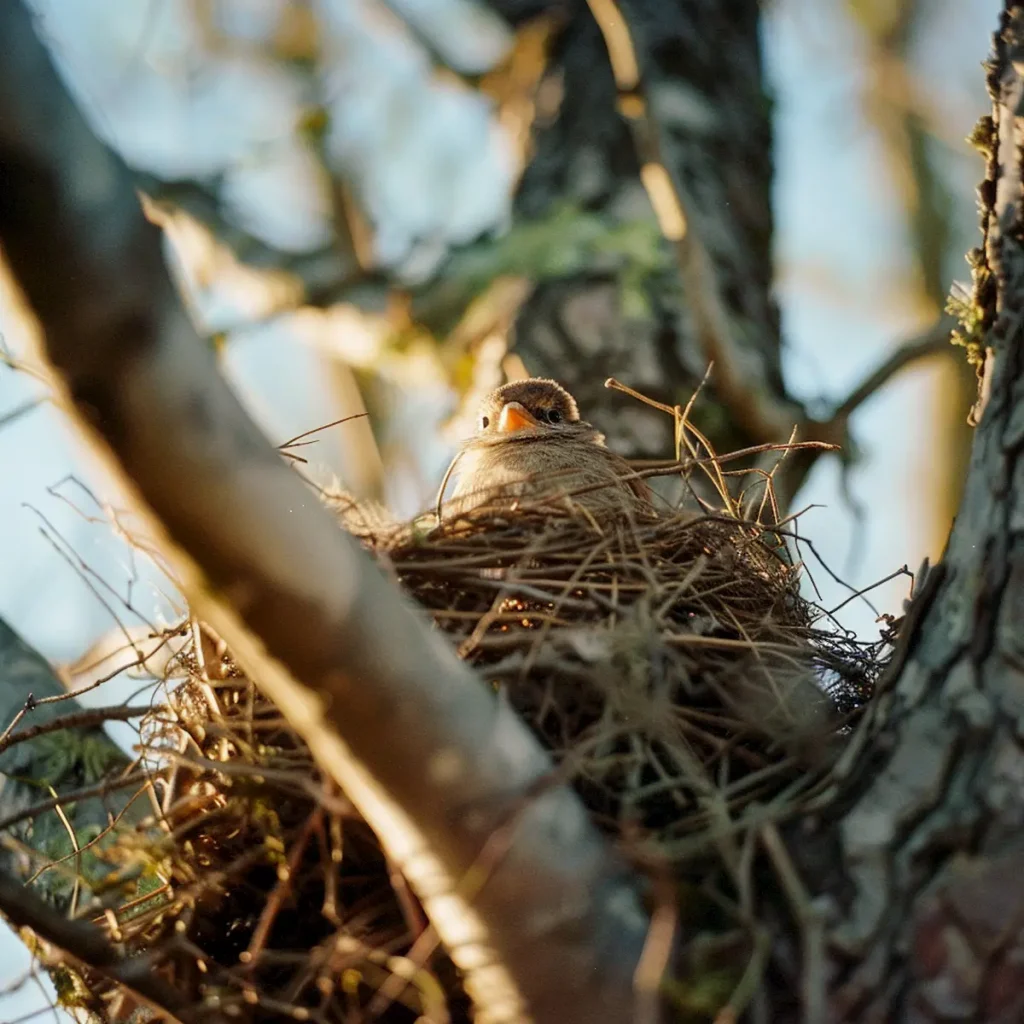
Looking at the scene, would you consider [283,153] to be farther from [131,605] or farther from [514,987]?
[514,987]

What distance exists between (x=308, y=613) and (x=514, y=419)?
8.27 feet

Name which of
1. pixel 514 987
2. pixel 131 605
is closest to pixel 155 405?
pixel 514 987

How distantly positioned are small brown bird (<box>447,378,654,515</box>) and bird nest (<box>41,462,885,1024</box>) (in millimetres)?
877

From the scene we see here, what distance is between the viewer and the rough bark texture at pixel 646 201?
458cm

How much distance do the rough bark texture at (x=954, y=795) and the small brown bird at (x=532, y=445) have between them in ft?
4.85

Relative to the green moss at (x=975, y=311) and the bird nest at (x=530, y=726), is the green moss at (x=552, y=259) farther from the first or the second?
the green moss at (x=975, y=311)

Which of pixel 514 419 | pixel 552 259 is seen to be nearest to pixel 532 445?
pixel 514 419

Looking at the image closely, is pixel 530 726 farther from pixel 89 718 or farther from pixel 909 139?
pixel 909 139

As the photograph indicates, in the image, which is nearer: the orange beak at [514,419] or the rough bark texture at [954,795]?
the rough bark texture at [954,795]

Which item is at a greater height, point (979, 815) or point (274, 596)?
point (274, 596)

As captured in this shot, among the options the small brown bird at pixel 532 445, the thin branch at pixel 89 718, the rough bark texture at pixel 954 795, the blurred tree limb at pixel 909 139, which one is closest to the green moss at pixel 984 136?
the rough bark texture at pixel 954 795

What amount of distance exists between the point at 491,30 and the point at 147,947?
184 inches

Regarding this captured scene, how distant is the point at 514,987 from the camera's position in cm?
198

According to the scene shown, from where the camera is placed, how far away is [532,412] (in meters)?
4.38
